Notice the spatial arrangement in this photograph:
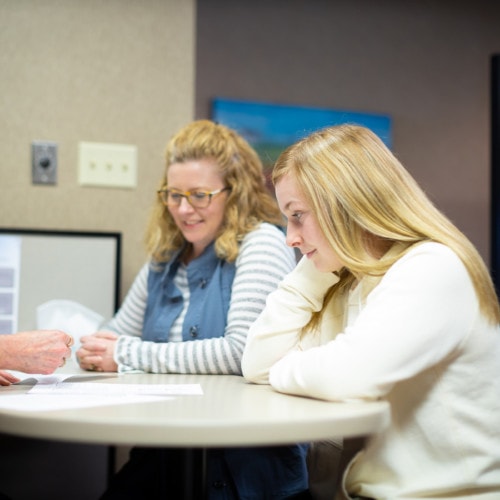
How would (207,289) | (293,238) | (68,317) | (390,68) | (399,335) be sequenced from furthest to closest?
(390,68) → (68,317) → (207,289) → (293,238) → (399,335)

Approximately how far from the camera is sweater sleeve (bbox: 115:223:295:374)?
1.60 m

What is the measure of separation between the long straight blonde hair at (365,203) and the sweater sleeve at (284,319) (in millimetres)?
131

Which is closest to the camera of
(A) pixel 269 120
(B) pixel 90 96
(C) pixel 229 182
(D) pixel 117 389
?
(D) pixel 117 389

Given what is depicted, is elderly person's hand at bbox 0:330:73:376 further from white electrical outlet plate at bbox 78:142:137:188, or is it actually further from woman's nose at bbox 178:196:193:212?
white electrical outlet plate at bbox 78:142:137:188

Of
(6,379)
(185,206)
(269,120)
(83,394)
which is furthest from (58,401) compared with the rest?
(269,120)

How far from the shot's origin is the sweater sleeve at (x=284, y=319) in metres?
1.37

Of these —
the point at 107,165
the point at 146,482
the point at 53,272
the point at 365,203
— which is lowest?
the point at 146,482

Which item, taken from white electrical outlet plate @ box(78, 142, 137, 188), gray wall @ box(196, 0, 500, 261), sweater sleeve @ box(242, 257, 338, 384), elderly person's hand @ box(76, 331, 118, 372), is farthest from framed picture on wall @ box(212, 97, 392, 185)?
sweater sleeve @ box(242, 257, 338, 384)

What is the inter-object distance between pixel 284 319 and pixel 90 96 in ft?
4.15

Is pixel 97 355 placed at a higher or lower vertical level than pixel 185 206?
lower

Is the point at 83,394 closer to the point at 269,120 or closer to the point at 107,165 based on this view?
the point at 107,165

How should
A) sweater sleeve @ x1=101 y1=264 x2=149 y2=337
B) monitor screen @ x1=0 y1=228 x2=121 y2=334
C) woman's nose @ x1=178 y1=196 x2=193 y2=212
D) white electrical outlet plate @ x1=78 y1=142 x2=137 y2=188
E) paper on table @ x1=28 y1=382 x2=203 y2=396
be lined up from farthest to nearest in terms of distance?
white electrical outlet plate @ x1=78 y1=142 x2=137 y2=188
monitor screen @ x1=0 y1=228 x2=121 y2=334
sweater sleeve @ x1=101 y1=264 x2=149 y2=337
woman's nose @ x1=178 y1=196 x2=193 y2=212
paper on table @ x1=28 y1=382 x2=203 y2=396

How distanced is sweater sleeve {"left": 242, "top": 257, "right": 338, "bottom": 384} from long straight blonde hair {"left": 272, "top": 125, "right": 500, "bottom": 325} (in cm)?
13

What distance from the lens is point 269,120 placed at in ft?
10.8
